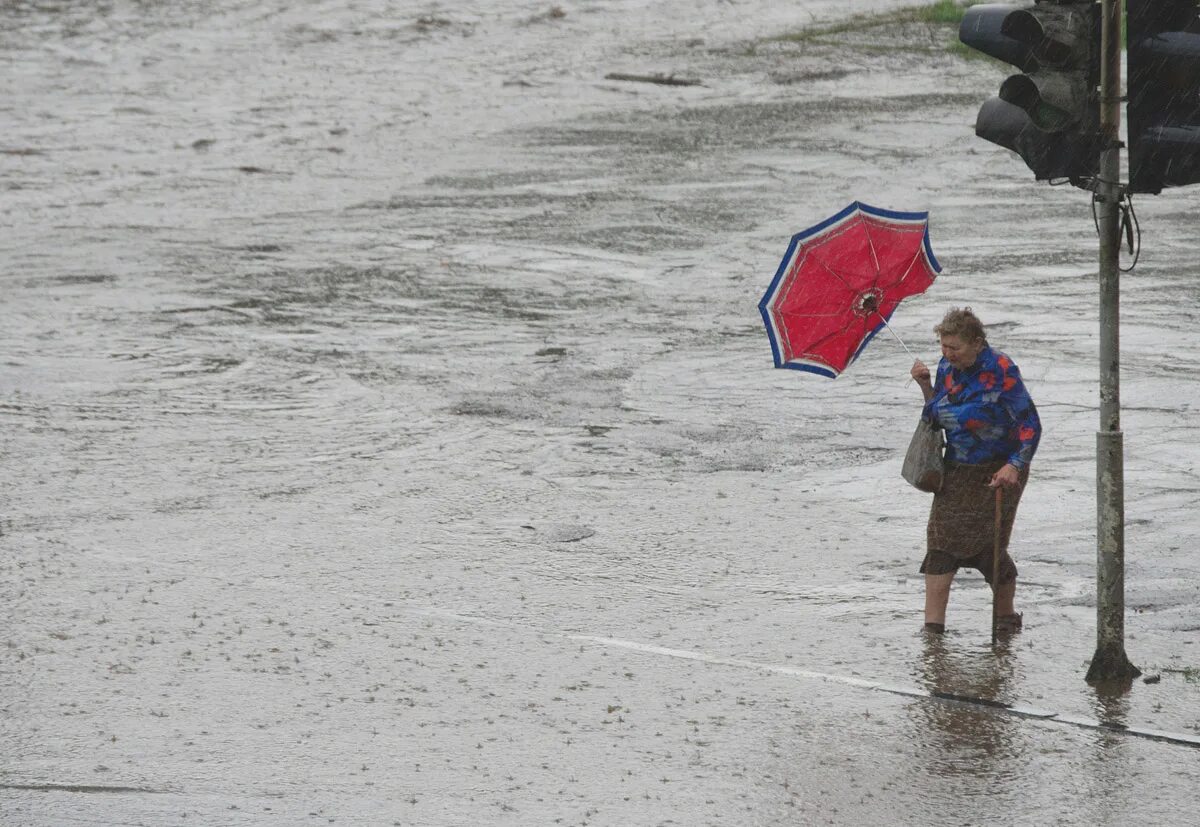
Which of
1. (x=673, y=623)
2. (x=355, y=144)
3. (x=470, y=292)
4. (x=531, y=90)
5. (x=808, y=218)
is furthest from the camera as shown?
(x=531, y=90)

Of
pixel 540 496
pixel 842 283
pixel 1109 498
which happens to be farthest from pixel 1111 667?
pixel 540 496

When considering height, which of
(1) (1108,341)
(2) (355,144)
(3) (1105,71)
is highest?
(3) (1105,71)

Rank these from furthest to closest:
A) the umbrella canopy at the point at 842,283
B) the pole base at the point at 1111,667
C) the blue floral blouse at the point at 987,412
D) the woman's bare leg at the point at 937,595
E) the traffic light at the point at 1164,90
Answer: the woman's bare leg at the point at 937,595, the umbrella canopy at the point at 842,283, the blue floral blouse at the point at 987,412, the pole base at the point at 1111,667, the traffic light at the point at 1164,90

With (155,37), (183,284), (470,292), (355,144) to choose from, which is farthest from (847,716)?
(155,37)

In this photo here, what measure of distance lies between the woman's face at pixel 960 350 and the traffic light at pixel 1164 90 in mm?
1254

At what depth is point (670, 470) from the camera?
11938 mm

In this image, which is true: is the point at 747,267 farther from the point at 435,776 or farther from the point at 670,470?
the point at 435,776

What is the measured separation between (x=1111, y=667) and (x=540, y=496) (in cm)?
447

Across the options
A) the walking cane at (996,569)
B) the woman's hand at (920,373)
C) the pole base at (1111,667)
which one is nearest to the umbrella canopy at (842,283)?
the woman's hand at (920,373)

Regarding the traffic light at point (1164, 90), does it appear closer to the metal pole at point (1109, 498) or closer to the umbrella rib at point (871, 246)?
the metal pole at point (1109, 498)

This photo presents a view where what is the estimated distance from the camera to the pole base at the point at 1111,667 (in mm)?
7852

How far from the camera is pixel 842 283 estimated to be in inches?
336

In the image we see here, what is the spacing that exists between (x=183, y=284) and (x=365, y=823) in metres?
12.5

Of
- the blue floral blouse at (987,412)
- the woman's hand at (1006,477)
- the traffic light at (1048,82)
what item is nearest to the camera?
the traffic light at (1048,82)
